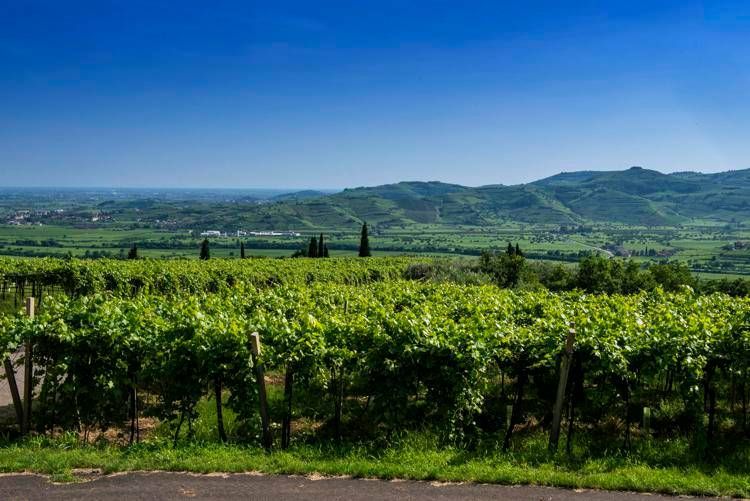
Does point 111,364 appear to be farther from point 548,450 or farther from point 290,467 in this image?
point 548,450

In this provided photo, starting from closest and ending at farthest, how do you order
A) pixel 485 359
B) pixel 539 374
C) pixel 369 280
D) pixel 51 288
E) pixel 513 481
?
pixel 513 481
pixel 485 359
pixel 539 374
pixel 51 288
pixel 369 280

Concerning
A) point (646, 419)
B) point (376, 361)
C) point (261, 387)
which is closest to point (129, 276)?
point (261, 387)

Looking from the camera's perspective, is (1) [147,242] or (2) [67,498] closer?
(2) [67,498]

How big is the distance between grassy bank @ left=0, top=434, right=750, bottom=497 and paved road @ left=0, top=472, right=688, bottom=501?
23 cm

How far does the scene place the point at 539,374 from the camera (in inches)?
480

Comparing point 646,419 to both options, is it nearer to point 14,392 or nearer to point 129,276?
point 14,392

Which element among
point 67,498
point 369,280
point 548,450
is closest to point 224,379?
point 67,498

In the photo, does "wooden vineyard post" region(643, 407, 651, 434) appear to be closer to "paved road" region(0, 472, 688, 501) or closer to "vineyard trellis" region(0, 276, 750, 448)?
"vineyard trellis" region(0, 276, 750, 448)

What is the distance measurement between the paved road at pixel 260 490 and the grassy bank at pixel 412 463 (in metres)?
0.23

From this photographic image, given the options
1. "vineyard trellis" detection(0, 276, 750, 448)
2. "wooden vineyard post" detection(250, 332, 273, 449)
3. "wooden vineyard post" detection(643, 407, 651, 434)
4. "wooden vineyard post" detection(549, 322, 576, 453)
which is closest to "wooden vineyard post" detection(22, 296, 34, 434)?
"vineyard trellis" detection(0, 276, 750, 448)

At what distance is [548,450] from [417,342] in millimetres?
A: 2920

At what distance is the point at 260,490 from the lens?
8391 millimetres

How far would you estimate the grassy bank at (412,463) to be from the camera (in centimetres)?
873

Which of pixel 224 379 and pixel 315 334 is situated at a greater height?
pixel 315 334
